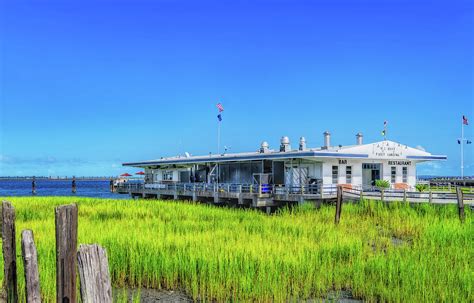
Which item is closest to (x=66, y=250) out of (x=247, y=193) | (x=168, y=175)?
(x=247, y=193)

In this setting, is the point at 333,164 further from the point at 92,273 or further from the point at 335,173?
the point at 92,273

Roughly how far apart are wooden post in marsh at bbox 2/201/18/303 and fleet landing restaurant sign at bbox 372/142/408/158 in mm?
28210

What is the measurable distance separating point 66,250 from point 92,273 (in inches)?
28.9

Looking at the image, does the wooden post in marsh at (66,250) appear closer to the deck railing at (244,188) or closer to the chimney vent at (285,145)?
the deck railing at (244,188)

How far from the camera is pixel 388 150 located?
33500mm

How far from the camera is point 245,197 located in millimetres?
32625

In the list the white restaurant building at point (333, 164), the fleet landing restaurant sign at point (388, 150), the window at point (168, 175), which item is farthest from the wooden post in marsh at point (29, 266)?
the window at point (168, 175)

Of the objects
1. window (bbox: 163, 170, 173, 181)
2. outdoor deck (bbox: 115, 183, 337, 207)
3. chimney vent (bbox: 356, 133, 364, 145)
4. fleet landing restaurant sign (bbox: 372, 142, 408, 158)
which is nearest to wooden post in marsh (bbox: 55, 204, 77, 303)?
outdoor deck (bbox: 115, 183, 337, 207)

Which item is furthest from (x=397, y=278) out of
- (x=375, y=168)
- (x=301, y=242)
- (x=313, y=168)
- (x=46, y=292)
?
(x=375, y=168)

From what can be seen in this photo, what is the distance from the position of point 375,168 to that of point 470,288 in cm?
2461

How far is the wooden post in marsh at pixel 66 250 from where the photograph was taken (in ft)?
20.4

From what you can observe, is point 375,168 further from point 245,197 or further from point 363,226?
point 363,226

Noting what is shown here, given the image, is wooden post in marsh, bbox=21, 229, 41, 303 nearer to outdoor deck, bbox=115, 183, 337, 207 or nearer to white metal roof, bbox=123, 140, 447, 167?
outdoor deck, bbox=115, 183, 337, 207

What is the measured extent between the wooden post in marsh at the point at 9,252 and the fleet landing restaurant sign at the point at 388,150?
1111 inches
